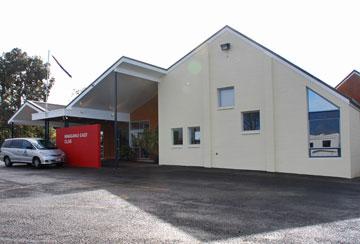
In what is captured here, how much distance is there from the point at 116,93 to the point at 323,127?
10.5m

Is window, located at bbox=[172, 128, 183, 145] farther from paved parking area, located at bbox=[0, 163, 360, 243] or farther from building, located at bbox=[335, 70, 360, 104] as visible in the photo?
building, located at bbox=[335, 70, 360, 104]

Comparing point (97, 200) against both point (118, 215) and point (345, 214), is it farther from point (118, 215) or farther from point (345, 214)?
point (345, 214)

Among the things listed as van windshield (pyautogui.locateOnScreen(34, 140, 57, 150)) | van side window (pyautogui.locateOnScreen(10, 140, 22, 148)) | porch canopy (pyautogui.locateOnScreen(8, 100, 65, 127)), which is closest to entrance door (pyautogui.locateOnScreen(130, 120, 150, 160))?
porch canopy (pyautogui.locateOnScreen(8, 100, 65, 127))

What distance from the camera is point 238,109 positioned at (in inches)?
795

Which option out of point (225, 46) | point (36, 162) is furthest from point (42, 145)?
point (225, 46)

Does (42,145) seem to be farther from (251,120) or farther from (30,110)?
(251,120)

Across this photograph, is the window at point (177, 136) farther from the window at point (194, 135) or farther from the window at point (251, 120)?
the window at point (251, 120)

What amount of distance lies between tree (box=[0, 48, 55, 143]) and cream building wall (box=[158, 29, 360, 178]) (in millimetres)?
31511

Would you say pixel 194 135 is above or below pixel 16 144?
above

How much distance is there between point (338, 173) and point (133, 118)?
51.6ft

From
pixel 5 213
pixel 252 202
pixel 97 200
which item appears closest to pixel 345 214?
pixel 252 202

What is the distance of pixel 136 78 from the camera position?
23266mm

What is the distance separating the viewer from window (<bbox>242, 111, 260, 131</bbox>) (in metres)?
19.7

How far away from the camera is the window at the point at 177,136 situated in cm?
2288
